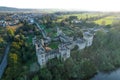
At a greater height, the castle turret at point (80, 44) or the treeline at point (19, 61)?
the castle turret at point (80, 44)

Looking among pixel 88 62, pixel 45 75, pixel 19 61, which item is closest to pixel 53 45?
pixel 19 61

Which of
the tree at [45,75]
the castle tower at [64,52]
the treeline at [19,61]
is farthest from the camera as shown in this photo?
the castle tower at [64,52]

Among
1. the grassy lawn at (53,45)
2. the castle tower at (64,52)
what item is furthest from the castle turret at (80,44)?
the grassy lawn at (53,45)

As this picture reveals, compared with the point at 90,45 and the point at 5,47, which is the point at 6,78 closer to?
the point at 5,47

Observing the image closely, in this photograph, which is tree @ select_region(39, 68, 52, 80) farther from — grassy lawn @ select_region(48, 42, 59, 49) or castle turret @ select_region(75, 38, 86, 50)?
grassy lawn @ select_region(48, 42, 59, 49)

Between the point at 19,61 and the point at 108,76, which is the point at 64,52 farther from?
the point at 108,76

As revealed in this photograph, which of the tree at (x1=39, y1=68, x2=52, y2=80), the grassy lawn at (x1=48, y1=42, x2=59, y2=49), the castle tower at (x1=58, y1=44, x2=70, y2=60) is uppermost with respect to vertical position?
the castle tower at (x1=58, y1=44, x2=70, y2=60)

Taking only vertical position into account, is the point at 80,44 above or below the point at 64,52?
above

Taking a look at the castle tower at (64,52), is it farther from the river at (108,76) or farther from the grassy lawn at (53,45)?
the grassy lawn at (53,45)

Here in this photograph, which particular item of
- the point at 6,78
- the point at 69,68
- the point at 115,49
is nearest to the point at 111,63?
the point at 115,49

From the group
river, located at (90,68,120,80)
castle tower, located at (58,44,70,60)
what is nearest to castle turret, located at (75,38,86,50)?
castle tower, located at (58,44,70,60)

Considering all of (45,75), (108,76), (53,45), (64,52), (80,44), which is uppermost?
(80,44)

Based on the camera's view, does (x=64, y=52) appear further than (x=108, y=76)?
Yes
